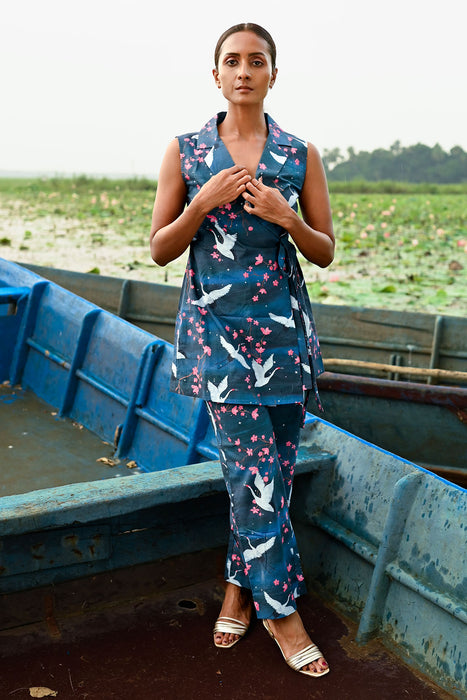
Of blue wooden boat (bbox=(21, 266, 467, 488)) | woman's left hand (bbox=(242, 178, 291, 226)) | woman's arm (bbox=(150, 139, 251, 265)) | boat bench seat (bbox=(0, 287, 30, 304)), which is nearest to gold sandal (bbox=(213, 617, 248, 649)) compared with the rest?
woman's arm (bbox=(150, 139, 251, 265))

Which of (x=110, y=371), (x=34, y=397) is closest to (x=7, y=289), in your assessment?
(x=34, y=397)

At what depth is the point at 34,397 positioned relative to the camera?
3.97 metres

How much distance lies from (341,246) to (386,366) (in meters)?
7.94

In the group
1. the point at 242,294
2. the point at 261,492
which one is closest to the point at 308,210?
the point at 242,294

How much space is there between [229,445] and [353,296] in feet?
21.1

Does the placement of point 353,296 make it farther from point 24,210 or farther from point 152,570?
point 24,210

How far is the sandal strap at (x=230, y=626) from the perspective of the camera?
207 cm

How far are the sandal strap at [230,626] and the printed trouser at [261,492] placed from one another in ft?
0.62

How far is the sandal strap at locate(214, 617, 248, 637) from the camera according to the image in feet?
6.81

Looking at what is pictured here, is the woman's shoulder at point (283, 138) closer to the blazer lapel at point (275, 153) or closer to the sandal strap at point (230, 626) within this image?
the blazer lapel at point (275, 153)

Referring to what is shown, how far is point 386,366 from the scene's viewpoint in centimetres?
407

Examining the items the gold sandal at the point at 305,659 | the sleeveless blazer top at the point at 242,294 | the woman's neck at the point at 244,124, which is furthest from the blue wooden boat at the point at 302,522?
the woman's neck at the point at 244,124

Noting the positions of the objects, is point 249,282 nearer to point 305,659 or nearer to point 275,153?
point 275,153

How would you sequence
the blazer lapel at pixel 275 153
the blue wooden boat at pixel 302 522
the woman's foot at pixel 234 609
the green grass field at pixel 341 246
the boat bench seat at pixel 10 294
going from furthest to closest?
the green grass field at pixel 341 246 < the boat bench seat at pixel 10 294 < the woman's foot at pixel 234 609 < the blue wooden boat at pixel 302 522 < the blazer lapel at pixel 275 153
